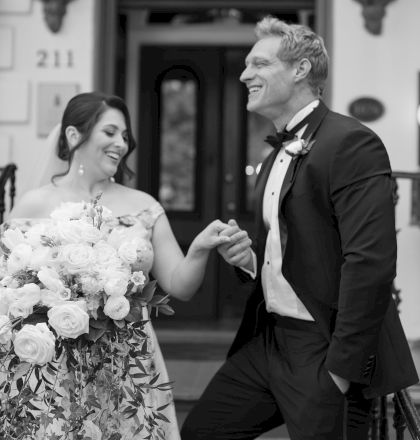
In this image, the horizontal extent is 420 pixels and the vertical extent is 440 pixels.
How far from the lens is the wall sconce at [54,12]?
6.05 metres

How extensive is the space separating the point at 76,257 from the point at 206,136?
5.64m

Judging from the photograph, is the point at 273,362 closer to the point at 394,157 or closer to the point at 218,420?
the point at 218,420

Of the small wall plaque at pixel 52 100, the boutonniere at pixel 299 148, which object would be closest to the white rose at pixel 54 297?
the boutonniere at pixel 299 148

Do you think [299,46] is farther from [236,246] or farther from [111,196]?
[111,196]

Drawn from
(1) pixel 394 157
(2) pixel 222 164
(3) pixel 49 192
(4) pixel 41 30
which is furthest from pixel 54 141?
(2) pixel 222 164

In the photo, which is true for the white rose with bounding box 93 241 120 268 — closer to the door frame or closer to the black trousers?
the black trousers

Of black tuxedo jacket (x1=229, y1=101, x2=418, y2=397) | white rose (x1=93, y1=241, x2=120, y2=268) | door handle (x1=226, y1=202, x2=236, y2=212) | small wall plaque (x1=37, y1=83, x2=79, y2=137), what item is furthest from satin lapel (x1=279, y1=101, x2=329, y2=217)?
door handle (x1=226, y1=202, x2=236, y2=212)

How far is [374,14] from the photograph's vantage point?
6.04 m

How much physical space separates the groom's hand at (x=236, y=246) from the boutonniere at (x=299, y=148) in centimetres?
31

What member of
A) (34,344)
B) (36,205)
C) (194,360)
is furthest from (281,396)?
(194,360)

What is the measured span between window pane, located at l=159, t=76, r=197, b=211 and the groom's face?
16.8ft

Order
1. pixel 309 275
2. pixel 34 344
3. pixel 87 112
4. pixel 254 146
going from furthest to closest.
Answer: pixel 254 146 < pixel 87 112 < pixel 309 275 < pixel 34 344

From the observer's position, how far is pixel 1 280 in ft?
8.09

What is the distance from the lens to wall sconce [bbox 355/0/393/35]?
604 centimetres
